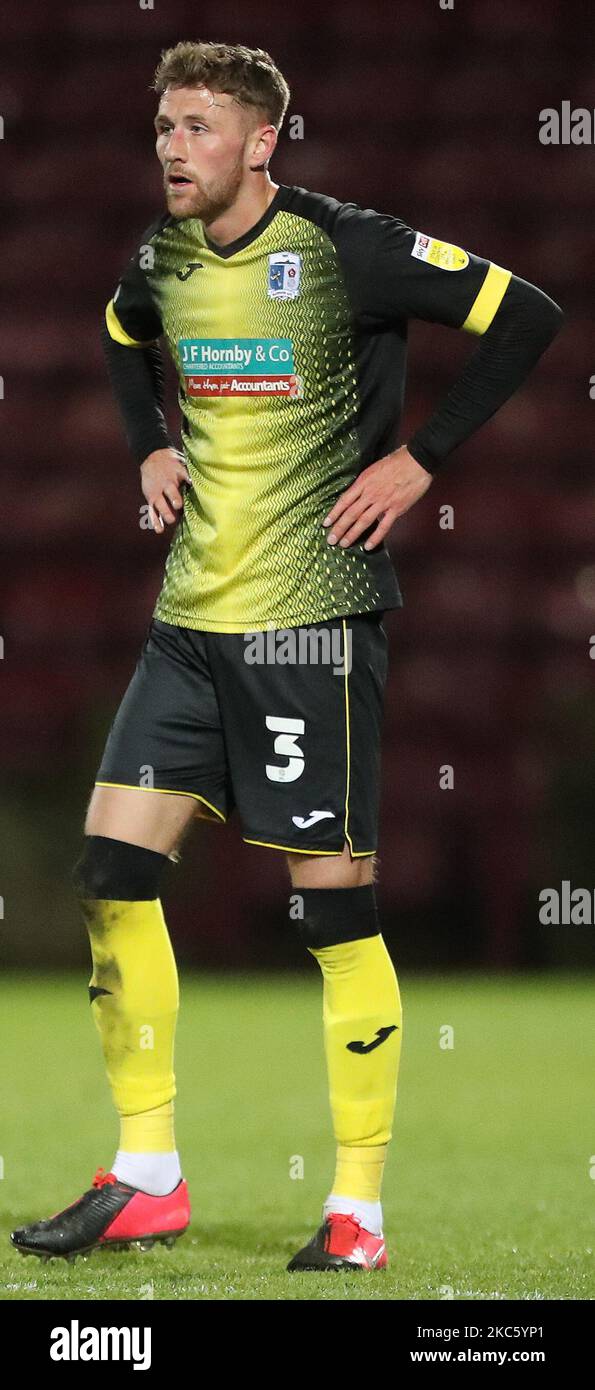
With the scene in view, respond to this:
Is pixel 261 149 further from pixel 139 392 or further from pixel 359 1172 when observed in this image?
pixel 359 1172

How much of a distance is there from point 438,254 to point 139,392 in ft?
2.08

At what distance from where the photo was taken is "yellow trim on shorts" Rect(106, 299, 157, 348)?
314 cm

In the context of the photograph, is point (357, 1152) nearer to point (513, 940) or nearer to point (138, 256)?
point (138, 256)

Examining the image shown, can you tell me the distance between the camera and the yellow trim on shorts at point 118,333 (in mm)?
3139

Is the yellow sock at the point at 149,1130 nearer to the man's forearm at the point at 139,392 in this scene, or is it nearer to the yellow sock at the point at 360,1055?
the yellow sock at the point at 360,1055

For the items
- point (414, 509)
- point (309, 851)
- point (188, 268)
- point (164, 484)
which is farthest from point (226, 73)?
point (414, 509)

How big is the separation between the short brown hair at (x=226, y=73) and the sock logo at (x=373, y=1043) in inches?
52.5

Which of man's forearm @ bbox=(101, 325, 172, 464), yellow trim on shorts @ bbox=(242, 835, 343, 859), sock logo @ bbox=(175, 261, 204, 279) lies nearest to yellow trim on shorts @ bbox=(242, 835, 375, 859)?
yellow trim on shorts @ bbox=(242, 835, 343, 859)

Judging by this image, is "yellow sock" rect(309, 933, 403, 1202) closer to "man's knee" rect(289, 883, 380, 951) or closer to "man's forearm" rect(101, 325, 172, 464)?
"man's knee" rect(289, 883, 380, 951)

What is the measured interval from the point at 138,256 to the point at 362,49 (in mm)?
6124

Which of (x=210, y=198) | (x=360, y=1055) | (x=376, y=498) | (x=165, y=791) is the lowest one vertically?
(x=360, y=1055)

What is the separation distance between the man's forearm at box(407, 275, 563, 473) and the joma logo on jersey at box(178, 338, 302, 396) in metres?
0.21

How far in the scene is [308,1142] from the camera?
394 centimetres

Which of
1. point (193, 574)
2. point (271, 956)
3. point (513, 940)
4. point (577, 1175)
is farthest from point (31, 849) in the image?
point (193, 574)
